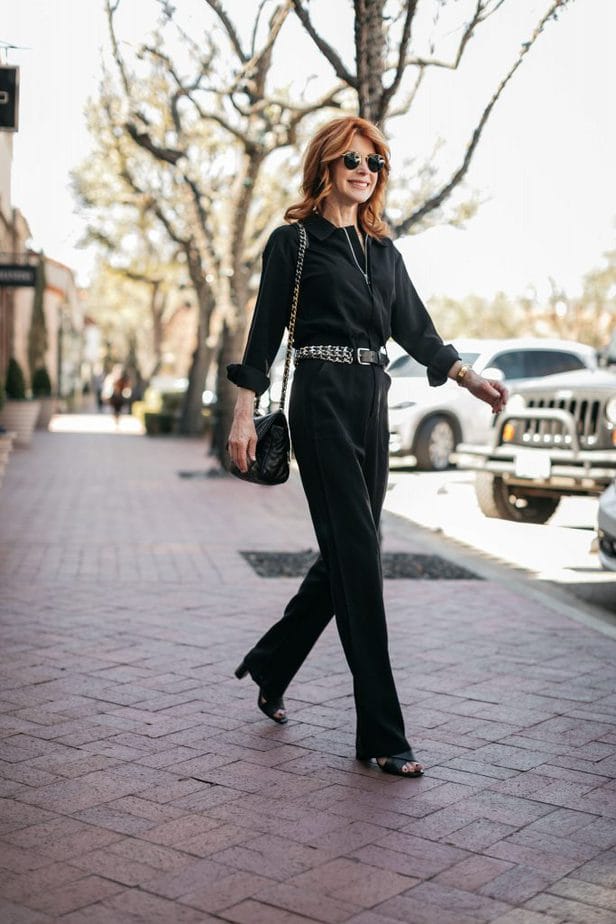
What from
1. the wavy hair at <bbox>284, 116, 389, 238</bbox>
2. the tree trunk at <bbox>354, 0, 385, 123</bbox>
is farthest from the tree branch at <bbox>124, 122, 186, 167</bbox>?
the wavy hair at <bbox>284, 116, 389, 238</bbox>

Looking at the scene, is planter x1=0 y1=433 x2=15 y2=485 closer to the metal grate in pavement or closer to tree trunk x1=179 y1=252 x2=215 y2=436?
the metal grate in pavement

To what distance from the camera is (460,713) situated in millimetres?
5031

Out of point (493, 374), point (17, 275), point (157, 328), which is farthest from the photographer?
point (157, 328)

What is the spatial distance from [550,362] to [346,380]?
13.2 meters

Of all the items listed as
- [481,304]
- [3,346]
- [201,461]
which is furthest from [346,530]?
[481,304]

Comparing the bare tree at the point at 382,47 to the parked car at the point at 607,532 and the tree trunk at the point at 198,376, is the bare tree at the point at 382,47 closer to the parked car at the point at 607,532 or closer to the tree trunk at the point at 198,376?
the parked car at the point at 607,532

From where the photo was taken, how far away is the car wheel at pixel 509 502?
38.5 feet

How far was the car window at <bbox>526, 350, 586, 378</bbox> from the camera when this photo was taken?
55.4ft

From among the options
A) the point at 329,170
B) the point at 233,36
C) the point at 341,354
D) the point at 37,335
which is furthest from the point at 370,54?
the point at 37,335

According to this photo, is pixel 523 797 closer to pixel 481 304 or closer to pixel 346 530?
A: pixel 346 530

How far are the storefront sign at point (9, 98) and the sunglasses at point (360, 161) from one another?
3.26m

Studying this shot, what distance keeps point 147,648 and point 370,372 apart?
2429 millimetres

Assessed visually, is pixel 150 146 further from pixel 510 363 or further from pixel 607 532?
pixel 607 532

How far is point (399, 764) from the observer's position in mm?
4164
